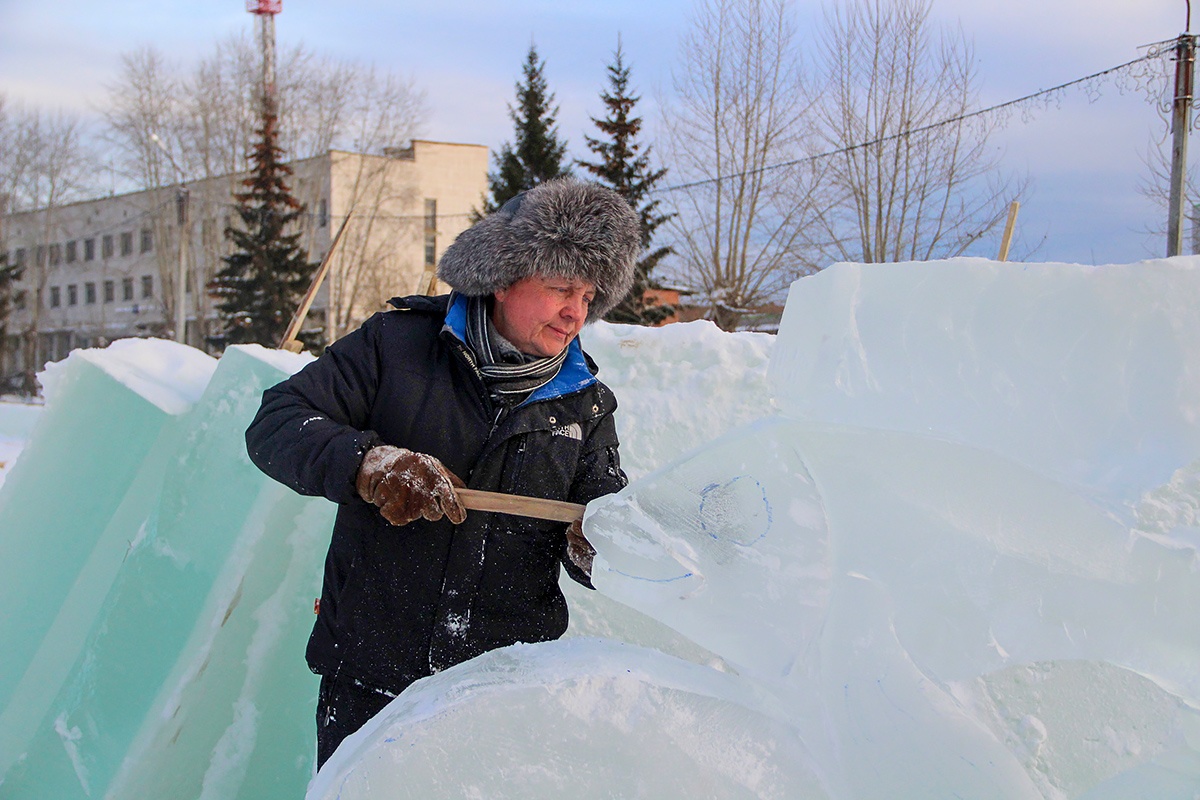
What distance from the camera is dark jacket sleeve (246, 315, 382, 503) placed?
57.3 inches

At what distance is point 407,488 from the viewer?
4.59 feet

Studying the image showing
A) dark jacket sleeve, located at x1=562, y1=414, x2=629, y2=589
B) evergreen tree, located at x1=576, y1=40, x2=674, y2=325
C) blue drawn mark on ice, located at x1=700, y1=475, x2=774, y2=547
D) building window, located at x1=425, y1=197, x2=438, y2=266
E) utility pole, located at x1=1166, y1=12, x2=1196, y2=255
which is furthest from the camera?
building window, located at x1=425, y1=197, x2=438, y2=266

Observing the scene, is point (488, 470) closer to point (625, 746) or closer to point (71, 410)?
point (625, 746)

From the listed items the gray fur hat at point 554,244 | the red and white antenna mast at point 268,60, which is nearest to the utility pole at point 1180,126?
the gray fur hat at point 554,244

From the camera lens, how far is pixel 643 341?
322 cm

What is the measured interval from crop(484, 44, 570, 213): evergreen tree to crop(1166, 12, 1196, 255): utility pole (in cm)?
1260

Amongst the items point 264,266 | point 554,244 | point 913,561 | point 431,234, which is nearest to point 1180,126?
point 554,244

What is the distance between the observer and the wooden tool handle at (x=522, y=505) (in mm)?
1397

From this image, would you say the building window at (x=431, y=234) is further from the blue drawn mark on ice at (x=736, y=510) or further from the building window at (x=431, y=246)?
the blue drawn mark on ice at (x=736, y=510)

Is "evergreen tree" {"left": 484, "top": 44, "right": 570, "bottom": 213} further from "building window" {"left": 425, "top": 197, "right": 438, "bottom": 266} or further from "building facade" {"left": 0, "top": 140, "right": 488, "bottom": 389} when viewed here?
"building window" {"left": 425, "top": 197, "right": 438, "bottom": 266}

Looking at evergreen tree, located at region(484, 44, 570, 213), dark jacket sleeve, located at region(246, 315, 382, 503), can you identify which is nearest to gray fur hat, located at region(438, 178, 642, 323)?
dark jacket sleeve, located at region(246, 315, 382, 503)

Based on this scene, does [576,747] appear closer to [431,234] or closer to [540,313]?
[540,313]

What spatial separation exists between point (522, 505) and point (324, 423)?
375 mm

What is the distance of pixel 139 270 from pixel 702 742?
38.9 meters
